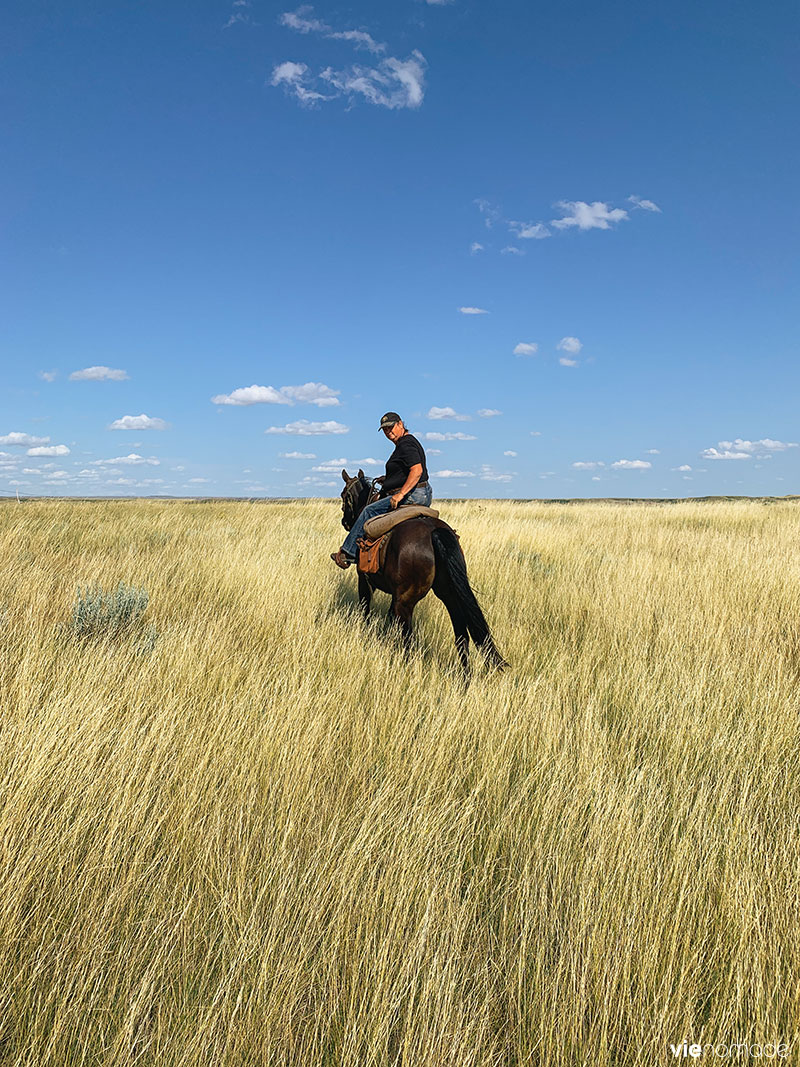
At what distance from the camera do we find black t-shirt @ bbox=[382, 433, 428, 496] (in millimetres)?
5465

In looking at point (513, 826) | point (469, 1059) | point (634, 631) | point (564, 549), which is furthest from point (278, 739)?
point (564, 549)

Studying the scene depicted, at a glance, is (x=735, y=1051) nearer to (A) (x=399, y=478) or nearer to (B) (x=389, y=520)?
(B) (x=389, y=520)

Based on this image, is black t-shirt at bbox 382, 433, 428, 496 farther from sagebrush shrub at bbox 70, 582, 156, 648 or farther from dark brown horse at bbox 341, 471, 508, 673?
sagebrush shrub at bbox 70, 582, 156, 648

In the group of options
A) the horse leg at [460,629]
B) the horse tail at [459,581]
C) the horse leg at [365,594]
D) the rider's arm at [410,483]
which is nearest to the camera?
the horse leg at [460,629]

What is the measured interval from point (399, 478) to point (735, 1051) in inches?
186

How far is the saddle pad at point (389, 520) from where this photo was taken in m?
5.15

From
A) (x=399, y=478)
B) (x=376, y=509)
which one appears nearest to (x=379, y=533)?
(x=376, y=509)

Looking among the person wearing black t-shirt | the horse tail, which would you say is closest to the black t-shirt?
the person wearing black t-shirt

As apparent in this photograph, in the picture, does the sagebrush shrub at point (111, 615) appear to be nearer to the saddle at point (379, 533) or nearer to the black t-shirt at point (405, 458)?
the saddle at point (379, 533)

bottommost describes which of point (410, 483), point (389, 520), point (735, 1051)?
point (735, 1051)

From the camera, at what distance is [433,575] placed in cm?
491

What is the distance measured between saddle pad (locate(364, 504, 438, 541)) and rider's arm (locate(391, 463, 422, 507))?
0.75 ft

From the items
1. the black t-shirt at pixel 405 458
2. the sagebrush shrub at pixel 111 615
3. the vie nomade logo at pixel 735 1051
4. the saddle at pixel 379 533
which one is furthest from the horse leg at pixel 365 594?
the vie nomade logo at pixel 735 1051

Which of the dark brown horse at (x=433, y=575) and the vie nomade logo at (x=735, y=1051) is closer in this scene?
the vie nomade logo at (x=735, y=1051)
